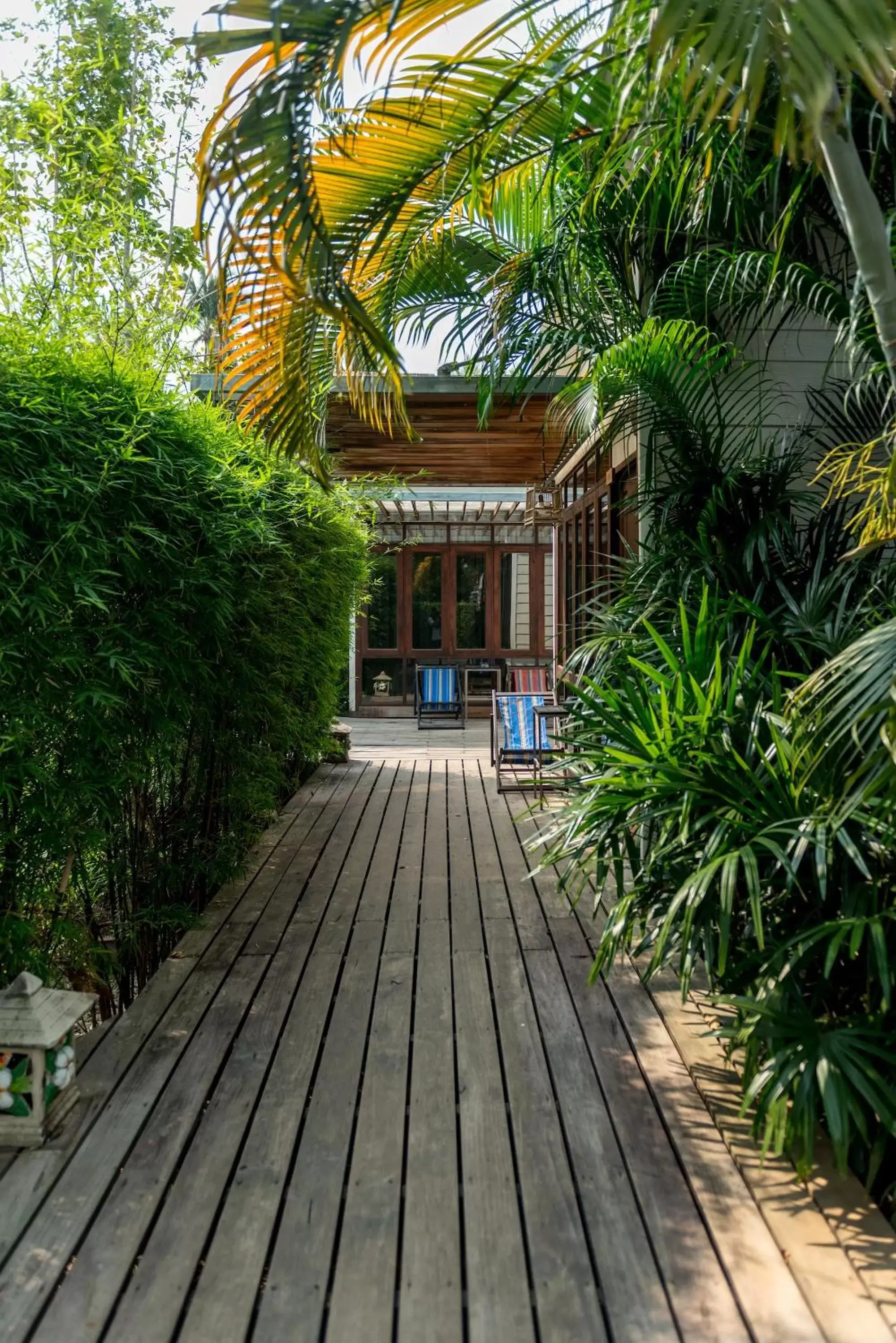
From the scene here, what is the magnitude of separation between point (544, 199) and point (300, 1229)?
3962 mm

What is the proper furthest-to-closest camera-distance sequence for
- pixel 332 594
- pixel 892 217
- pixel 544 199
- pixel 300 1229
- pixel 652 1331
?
pixel 332 594
pixel 544 199
pixel 892 217
pixel 300 1229
pixel 652 1331

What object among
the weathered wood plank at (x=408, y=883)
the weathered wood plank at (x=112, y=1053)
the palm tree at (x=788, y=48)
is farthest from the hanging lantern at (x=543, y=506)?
the palm tree at (x=788, y=48)

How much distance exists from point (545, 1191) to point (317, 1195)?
0.46 m

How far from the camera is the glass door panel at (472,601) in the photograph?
14.2 metres

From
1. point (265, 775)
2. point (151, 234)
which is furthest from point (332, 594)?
point (151, 234)

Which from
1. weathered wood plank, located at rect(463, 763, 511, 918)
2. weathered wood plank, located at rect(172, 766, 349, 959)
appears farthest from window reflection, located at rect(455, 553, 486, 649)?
weathered wood plank, located at rect(172, 766, 349, 959)

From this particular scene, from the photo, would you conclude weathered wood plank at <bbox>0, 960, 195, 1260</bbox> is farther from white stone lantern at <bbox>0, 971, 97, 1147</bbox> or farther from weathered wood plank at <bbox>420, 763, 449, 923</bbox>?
weathered wood plank at <bbox>420, 763, 449, 923</bbox>

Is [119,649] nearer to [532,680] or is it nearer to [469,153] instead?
[469,153]

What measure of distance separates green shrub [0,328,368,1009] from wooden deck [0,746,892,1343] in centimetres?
39

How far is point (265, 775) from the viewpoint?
195 inches

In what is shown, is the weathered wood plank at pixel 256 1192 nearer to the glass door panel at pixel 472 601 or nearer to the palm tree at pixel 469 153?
the palm tree at pixel 469 153

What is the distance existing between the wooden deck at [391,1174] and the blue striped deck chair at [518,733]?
11.3 ft

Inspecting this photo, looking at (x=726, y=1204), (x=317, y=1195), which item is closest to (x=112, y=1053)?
(x=317, y=1195)

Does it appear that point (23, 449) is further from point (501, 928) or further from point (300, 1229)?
point (501, 928)
